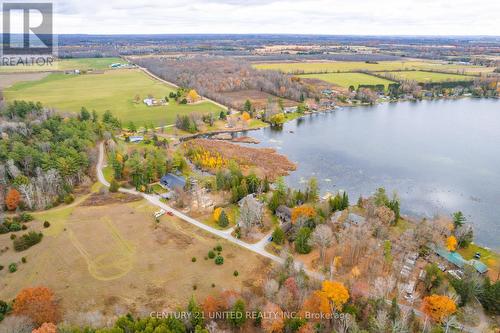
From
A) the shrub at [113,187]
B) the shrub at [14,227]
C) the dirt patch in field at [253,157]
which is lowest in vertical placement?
the shrub at [14,227]

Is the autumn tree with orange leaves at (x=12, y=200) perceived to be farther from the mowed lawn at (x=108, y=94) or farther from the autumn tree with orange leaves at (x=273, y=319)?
the mowed lawn at (x=108, y=94)

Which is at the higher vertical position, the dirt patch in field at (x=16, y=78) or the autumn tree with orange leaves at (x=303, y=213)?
the dirt patch in field at (x=16, y=78)

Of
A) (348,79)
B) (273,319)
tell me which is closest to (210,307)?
(273,319)

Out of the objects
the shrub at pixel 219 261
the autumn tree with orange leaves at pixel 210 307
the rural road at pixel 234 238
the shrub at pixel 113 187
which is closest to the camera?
the autumn tree with orange leaves at pixel 210 307

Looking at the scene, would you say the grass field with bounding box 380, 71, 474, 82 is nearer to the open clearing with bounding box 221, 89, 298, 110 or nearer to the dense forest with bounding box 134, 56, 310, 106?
the dense forest with bounding box 134, 56, 310, 106

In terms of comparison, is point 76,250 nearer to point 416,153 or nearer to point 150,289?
point 150,289

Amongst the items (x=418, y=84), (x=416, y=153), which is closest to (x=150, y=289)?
(x=416, y=153)

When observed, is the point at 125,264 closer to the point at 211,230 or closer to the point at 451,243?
the point at 211,230

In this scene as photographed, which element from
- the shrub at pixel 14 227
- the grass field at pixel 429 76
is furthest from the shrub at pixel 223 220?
the grass field at pixel 429 76
